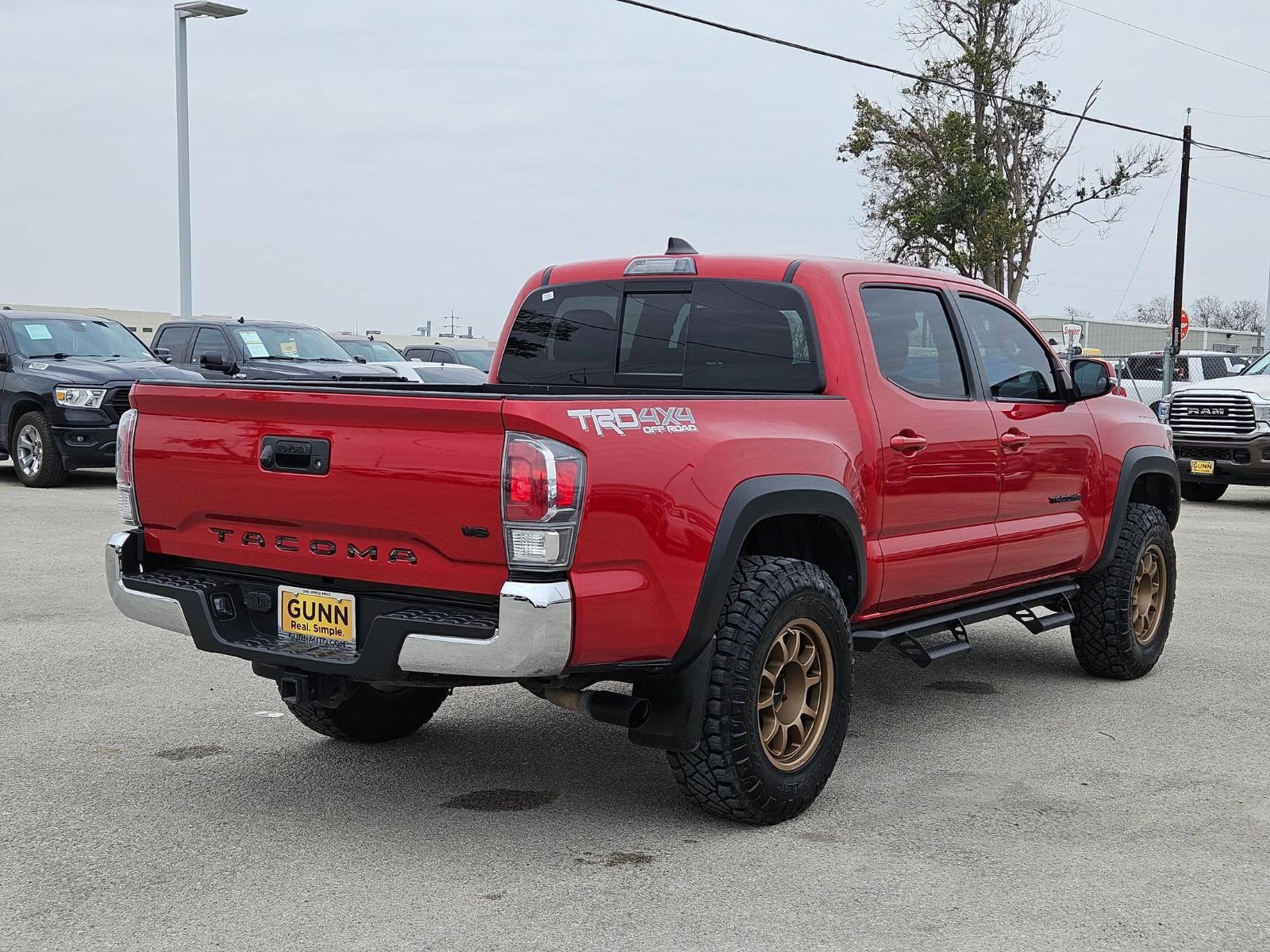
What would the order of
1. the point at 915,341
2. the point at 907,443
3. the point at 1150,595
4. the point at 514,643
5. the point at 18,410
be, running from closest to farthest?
1. the point at 514,643
2. the point at 907,443
3. the point at 915,341
4. the point at 1150,595
5. the point at 18,410

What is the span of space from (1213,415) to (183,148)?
16.6m

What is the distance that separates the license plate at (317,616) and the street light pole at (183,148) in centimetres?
1979

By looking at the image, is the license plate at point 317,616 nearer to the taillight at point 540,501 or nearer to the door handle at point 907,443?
the taillight at point 540,501

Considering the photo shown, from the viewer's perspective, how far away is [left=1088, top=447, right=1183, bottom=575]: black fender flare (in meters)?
6.95

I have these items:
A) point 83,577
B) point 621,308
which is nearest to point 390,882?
point 621,308

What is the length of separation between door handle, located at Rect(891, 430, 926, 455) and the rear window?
39cm

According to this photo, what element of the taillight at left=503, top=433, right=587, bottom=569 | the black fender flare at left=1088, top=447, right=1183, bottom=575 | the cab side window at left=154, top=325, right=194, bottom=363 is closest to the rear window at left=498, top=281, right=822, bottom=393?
the taillight at left=503, top=433, right=587, bottom=569

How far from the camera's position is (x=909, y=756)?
18.7 ft

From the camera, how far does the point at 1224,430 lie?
16.4 meters

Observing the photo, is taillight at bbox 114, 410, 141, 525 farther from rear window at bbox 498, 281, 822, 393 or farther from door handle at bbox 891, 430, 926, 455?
door handle at bbox 891, 430, 926, 455

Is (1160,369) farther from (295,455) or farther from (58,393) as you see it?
(295,455)

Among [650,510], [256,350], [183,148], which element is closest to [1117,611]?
[650,510]

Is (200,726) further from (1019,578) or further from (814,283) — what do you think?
(1019,578)

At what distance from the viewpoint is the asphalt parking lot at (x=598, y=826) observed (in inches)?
154
